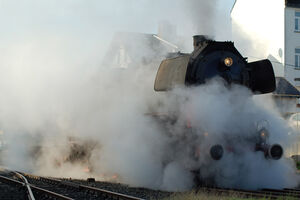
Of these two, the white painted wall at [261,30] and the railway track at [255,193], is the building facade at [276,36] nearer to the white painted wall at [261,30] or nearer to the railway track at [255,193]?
the white painted wall at [261,30]

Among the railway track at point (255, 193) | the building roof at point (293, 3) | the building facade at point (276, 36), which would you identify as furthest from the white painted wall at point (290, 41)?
the railway track at point (255, 193)

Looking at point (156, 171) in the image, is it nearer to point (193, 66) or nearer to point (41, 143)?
point (193, 66)

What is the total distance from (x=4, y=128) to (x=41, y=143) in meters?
1.80

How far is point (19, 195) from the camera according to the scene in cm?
901

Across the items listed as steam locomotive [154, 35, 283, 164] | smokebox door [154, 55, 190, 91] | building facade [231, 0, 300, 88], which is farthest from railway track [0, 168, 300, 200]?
building facade [231, 0, 300, 88]

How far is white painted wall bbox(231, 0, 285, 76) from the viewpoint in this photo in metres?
24.6

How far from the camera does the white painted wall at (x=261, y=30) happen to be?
24.6m

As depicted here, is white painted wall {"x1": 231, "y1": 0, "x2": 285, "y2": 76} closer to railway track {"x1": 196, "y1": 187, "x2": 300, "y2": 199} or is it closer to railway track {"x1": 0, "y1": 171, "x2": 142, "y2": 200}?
railway track {"x1": 0, "y1": 171, "x2": 142, "y2": 200}

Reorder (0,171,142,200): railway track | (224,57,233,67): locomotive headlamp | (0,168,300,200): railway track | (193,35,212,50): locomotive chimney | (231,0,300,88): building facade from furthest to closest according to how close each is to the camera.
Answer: (231,0,300,88): building facade < (193,35,212,50): locomotive chimney < (224,57,233,67): locomotive headlamp < (0,171,142,200): railway track < (0,168,300,200): railway track

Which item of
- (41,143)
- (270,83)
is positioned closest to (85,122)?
(41,143)

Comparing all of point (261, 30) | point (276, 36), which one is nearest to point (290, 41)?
point (276, 36)

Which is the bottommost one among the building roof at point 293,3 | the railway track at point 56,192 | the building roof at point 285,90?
the railway track at point 56,192

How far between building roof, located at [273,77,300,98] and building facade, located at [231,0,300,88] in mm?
1739

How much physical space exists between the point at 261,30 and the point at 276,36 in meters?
1.01
